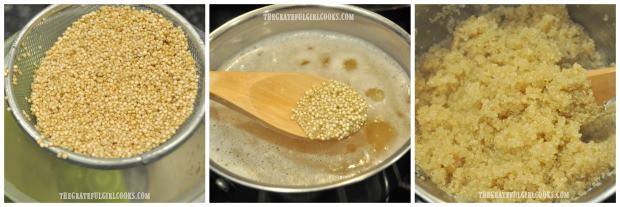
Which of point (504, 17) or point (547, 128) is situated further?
point (504, 17)

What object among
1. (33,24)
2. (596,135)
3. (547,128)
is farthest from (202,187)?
(596,135)

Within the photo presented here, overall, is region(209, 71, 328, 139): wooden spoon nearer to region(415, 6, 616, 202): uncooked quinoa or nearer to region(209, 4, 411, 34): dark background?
region(209, 4, 411, 34): dark background

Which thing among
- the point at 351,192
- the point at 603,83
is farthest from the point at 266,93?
the point at 603,83

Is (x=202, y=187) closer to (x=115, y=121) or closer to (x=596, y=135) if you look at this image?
(x=115, y=121)

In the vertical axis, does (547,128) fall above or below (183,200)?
above

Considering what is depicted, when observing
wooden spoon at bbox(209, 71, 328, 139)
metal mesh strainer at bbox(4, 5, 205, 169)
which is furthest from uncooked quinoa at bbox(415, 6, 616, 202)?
metal mesh strainer at bbox(4, 5, 205, 169)

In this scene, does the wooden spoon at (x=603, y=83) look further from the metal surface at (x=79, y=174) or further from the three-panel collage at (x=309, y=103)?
the metal surface at (x=79, y=174)

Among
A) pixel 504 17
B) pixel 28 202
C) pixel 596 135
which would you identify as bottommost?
pixel 28 202
